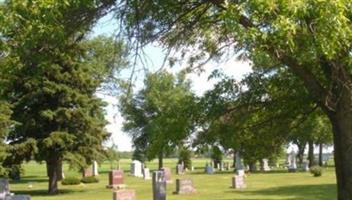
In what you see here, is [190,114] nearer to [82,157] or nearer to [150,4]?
[150,4]

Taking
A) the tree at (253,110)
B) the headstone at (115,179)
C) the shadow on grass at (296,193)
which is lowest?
the shadow on grass at (296,193)

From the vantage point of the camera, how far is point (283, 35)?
23.6 ft

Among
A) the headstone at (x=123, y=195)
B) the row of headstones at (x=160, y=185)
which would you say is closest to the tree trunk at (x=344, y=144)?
the row of headstones at (x=160, y=185)

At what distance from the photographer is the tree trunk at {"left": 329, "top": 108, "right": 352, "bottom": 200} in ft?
33.3

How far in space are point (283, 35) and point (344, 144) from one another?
3.82m

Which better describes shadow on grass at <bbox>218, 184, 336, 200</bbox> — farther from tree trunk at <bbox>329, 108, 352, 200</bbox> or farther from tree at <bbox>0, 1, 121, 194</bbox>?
tree trunk at <bbox>329, 108, 352, 200</bbox>

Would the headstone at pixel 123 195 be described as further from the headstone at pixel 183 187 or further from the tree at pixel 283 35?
the tree at pixel 283 35

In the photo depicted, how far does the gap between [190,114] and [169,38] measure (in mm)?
1363

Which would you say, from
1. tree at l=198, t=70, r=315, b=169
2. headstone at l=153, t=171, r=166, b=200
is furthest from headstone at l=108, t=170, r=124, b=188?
tree at l=198, t=70, r=315, b=169

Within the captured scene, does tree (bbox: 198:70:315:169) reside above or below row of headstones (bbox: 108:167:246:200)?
above

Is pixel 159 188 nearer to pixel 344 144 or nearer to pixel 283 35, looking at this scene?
pixel 344 144

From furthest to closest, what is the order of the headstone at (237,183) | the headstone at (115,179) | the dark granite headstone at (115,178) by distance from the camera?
the dark granite headstone at (115,178), the headstone at (115,179), the headstone at (237,183)

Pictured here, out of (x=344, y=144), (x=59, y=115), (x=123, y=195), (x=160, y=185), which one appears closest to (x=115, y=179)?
(x=59, y=115)

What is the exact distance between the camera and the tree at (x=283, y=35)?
708 cm
